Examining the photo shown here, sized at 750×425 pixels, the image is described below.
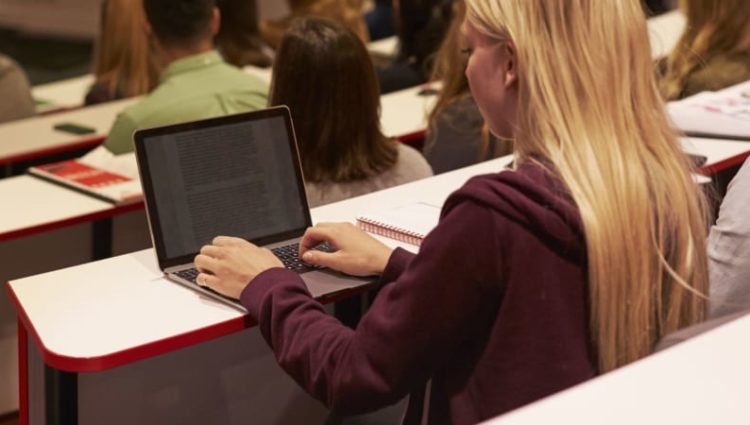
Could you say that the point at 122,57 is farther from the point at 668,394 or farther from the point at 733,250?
the point at 668,394

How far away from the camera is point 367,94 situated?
263 centimetres

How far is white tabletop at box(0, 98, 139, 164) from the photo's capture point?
373 centimetres

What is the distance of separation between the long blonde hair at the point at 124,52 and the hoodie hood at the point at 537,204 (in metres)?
3.03

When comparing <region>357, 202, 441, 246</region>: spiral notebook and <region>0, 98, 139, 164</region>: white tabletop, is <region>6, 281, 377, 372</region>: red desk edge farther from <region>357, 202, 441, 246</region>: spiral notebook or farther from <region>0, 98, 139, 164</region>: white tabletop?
<region>0, 98, 139, 164</region>: white tabletop

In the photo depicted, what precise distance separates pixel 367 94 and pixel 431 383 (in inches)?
44.8

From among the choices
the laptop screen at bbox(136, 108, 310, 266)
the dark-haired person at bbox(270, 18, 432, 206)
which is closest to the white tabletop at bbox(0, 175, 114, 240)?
the dark-haired person at bbox(270, 18, 432, 206)

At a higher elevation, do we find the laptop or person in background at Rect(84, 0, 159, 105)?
the laptop

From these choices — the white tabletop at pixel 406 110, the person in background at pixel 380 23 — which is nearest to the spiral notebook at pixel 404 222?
the white tabletop at pixel 406 110

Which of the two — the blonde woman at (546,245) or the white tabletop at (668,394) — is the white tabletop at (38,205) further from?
the white tabletop at (668,394)

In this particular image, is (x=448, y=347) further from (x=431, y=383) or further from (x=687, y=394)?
(x=687, y=394)

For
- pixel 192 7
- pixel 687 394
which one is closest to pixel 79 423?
pixel 687 394

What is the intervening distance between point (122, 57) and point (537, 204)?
323cm

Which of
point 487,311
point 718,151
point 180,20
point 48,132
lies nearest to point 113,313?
point 487,311

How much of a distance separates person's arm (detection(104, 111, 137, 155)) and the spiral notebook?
121 cm
